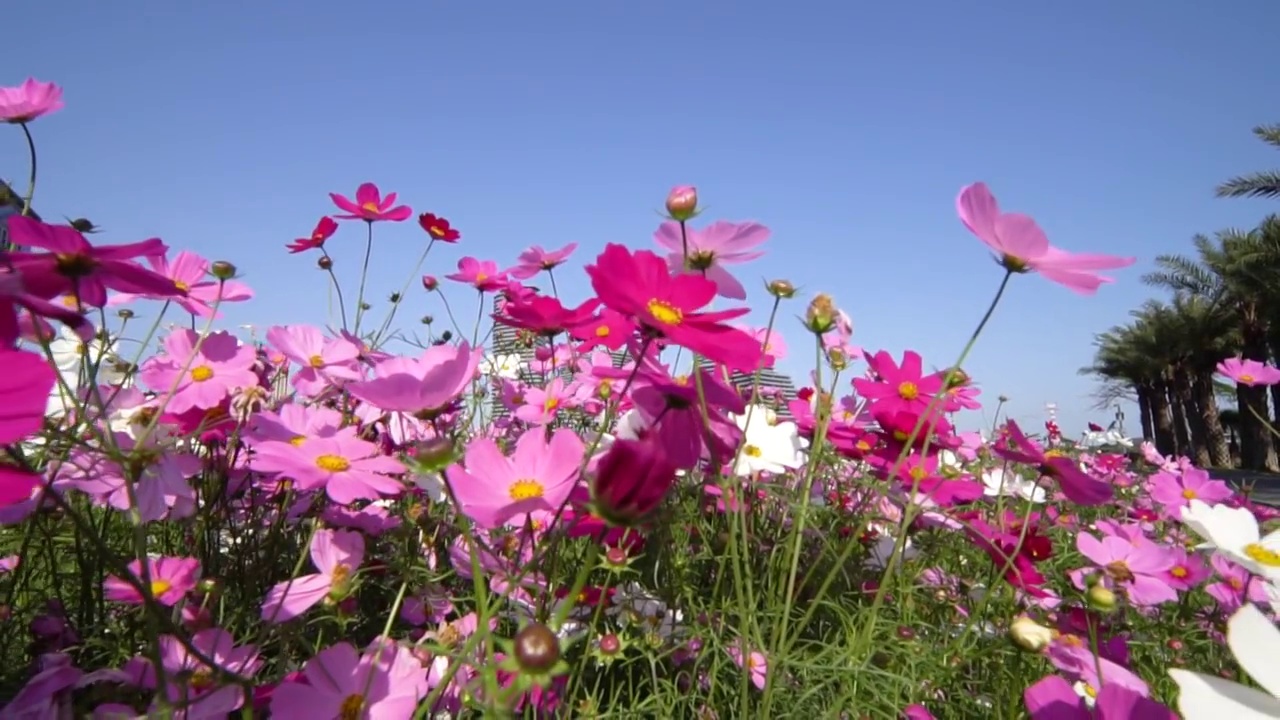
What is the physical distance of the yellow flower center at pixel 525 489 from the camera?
0.59 meters

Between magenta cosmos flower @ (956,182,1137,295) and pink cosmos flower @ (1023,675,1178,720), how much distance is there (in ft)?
1.16

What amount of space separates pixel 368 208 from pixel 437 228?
19 cm

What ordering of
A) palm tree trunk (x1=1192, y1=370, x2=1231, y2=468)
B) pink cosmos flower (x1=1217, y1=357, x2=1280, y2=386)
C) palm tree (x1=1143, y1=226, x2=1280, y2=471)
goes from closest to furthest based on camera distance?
pink cosmos flower (x1=1217, y1=357, x2=1280, y2=386) < palm tree (x1=1143, y1=226, x2=1280, y2=471) < palm tree trunk (x1=1192, y1=370, x2=1231, y2=468)

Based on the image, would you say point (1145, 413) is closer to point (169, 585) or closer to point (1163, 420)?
point (1163, 420)

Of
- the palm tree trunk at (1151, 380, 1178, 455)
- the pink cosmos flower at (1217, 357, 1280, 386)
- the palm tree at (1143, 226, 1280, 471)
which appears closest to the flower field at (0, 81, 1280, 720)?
the pink cosmos flower at (1217, 357, 1280, 386)

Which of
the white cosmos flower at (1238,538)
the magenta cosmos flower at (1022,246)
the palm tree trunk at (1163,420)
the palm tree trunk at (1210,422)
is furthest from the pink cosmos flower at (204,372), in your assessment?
the palm tree trunk at (1163,420)

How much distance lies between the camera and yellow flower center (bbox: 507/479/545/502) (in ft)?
1.94

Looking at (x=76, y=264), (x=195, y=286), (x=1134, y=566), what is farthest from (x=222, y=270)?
(x=1134, y=566)

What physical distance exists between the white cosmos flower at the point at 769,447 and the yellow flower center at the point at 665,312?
1.23 feet

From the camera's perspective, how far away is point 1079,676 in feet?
2.61

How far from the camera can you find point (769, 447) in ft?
3.51

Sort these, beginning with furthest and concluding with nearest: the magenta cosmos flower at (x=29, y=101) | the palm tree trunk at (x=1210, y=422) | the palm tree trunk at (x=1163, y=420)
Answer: the palm tree trunk at (x=1163, y=420), the palm tree trunk at (x=1210, y=422), the magenta cosmos flower at (x=29, y=101)

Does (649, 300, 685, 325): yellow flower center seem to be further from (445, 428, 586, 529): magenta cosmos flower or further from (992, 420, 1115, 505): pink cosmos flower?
(992, 420, 1115, 505): pink cosmos flower

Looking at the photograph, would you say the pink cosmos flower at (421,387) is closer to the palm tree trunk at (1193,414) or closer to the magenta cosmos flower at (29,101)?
the magenta cosmos flower at (29,101)
